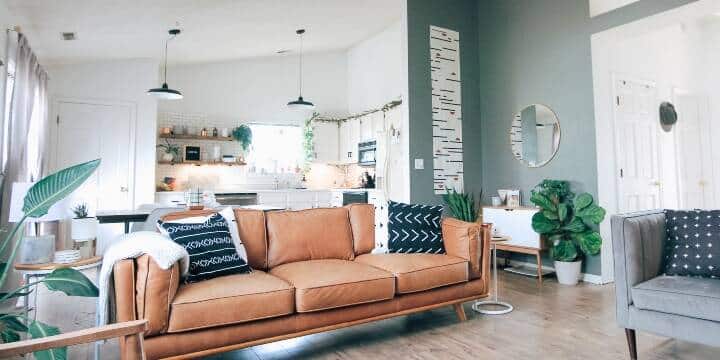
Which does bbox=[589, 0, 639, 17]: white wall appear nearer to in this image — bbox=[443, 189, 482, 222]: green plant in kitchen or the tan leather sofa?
bbox=[443, 189, 482, 222]: green plant in kitchen

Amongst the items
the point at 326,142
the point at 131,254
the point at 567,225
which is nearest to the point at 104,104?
the point at 326,142

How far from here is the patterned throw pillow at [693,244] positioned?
2279mm

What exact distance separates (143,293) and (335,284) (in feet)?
3.23

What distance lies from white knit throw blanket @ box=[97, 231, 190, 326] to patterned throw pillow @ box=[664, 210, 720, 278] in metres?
2.81

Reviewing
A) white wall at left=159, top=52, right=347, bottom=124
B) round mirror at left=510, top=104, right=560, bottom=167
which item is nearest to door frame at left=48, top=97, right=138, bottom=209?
white wall at left=159, top=52, right=347, bottom=124

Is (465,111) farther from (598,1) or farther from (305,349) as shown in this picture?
(305,349)

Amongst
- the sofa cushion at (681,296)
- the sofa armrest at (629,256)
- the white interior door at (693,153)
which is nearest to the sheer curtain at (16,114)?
the sofa armrest at (629,256)

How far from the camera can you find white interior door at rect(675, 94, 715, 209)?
529 centimetres

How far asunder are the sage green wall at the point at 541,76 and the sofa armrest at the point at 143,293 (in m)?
4.01

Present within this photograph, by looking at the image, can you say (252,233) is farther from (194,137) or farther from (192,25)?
(194,137)

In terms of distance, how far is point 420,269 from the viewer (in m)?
2.69

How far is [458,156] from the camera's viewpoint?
16.9 ft

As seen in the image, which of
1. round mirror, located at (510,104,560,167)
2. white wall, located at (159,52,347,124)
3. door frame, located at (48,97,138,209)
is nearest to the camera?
round mirror, located at (510,104,560,167)

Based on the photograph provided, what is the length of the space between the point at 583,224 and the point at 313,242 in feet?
9.21
